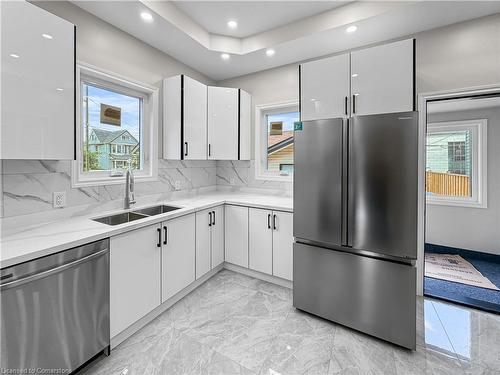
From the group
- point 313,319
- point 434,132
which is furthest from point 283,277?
point 434,132

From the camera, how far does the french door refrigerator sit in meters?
1.70

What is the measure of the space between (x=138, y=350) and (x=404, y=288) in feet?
6.72

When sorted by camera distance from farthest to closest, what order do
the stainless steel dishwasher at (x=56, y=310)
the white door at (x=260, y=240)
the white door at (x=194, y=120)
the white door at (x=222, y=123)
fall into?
1. the white door at (x=222, y=123)
2. the white door at (x=194, y=120)
3. the white door at (x=260, y=240)
4. the stainless steel dishwasher at (x=56, y=310)

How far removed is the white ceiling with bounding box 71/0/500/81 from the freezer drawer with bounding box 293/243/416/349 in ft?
7.14

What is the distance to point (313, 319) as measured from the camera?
2105 mm

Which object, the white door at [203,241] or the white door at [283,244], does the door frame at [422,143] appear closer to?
the white door at [283,244]

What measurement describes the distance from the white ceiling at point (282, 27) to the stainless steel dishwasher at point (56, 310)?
2.04 meters

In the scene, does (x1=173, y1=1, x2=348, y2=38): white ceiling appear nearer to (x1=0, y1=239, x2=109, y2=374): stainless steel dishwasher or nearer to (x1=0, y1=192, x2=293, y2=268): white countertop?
(x1=0, y1=192, x2=293, y2=268): white countertop

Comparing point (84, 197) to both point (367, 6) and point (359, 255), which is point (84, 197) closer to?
point (359, 255)

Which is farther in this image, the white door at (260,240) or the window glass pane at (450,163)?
the window glass pane at (450,163)

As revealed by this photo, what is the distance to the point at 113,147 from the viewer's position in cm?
243

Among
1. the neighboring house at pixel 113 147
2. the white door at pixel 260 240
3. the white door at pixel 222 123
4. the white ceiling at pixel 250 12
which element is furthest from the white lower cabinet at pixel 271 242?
the white ceiling at pixel 250 12

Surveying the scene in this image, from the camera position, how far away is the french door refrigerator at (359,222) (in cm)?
170

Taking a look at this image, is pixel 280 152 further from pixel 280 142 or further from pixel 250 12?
pixel 250 12
